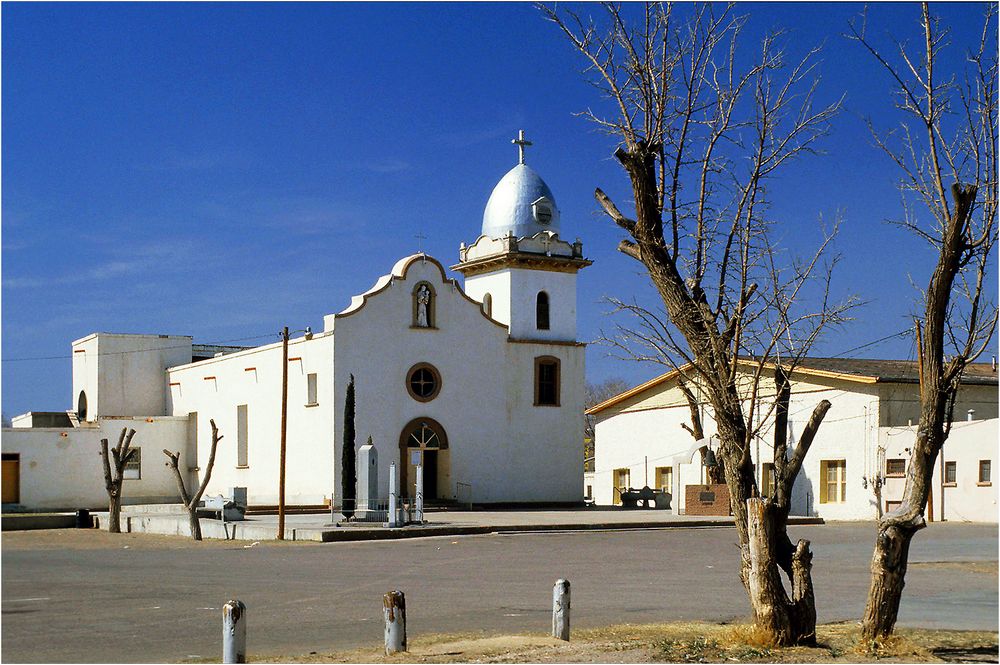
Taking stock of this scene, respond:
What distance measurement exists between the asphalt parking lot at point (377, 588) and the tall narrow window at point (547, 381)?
763 inches

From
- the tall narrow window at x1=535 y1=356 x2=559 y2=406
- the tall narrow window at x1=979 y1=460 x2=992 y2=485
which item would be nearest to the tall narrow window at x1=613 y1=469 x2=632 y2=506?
the tall narrow window at x1=535 y1=356 x2=559 y2=406

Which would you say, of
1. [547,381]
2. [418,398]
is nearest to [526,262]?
[547,381]

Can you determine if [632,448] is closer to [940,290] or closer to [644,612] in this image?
[644,612]

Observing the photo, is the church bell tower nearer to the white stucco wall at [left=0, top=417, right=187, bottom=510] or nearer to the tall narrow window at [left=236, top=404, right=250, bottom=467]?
the tall narrow window at [left=236, top=404, right=250, bottom=467]

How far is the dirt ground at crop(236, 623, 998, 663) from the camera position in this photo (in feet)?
34.4

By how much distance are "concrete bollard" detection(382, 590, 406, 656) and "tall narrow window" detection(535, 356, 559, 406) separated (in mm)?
37993

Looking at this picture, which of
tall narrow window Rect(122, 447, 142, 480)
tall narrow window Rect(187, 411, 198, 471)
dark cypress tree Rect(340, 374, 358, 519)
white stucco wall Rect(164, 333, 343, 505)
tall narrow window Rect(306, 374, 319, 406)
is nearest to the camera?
dark cypress tree Rect(340, 374, 358, 519)

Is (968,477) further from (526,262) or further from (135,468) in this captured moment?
(135,468)

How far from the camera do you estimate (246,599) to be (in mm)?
15938

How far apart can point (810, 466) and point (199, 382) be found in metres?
25.9

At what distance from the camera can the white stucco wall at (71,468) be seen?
4812 centimetres

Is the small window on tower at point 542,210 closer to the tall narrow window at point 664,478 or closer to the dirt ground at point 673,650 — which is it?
the tall narrow window at point 664,478

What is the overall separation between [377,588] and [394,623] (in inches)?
280

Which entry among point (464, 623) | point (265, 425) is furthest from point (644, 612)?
point (265, 425)
